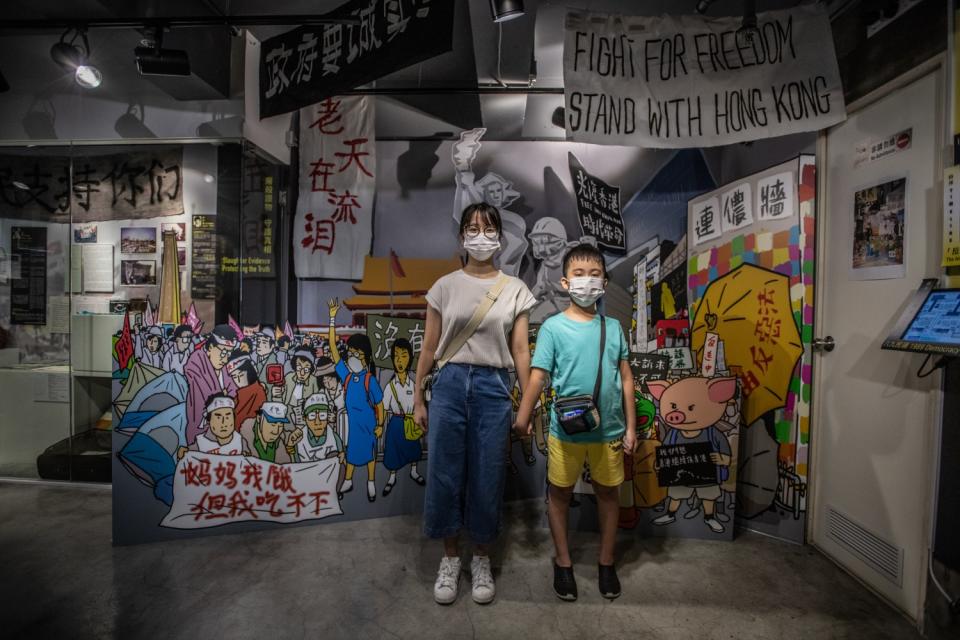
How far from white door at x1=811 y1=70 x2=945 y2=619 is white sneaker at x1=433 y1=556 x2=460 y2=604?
1994 millimetres

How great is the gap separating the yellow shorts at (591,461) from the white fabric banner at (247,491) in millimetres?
1368

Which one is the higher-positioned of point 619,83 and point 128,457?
point 619,83

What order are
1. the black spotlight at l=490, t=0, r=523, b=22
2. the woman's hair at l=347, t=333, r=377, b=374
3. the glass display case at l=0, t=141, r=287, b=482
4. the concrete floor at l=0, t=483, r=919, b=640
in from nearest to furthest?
the concrete floor at l=0, t=483, r=919, b=640 → the black spotlight at l=490, t=0, r=523, b=22 → the woman's hair at l=347, t=333, r=377, b=374 → the glass display case at l=0, t=141, r=287, b=482

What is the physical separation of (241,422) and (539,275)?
8.76ft

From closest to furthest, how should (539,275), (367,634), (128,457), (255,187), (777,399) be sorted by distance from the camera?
(367,634) → (128,457) → (777,399) → (255,187) → (539,275)

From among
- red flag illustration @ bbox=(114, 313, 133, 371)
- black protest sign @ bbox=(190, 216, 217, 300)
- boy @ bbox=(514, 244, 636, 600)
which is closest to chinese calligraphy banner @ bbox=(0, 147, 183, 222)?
black protest sign @ bbox=(190, 216, 217, 300)

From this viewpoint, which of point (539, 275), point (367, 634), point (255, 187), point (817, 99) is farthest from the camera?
point (539, 275)

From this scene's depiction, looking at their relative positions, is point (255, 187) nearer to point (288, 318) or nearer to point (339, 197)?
point (339, 197)

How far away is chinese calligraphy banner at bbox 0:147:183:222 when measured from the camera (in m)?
3.51

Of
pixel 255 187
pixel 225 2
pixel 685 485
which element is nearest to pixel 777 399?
pixel 685 485

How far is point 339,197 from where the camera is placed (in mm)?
3744

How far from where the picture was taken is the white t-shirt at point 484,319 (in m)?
1.93

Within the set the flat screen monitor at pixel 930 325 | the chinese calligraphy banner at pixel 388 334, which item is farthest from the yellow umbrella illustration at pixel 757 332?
the chinese calligraphy banner at pixel 388 334

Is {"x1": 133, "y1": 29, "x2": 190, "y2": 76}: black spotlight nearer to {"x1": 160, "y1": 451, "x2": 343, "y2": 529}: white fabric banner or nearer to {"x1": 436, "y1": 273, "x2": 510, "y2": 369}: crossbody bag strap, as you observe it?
{"x1": 160, "y1": 451, "x2": 343, "y2": 529}: white fabric banner
